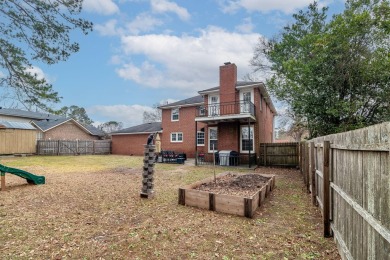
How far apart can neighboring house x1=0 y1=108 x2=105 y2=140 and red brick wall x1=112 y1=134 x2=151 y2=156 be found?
7.40 m

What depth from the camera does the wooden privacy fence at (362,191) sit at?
184 centimetres

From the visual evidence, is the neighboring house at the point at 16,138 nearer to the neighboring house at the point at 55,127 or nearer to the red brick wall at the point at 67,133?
the neighboring house at the point at 55,127

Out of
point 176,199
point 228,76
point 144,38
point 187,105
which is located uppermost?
point 144,38

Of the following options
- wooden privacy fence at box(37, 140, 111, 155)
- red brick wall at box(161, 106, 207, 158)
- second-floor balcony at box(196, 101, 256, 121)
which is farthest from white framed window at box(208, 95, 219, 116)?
wooden privacy fence at box(37, 140, 111, 155)

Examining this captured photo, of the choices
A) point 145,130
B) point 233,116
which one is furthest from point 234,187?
point 145,130

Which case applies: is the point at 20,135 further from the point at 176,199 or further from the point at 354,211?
the point at 354,211

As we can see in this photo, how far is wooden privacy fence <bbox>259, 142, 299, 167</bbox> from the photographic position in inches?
598

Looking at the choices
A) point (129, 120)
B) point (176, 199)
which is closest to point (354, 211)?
point (176, 199)

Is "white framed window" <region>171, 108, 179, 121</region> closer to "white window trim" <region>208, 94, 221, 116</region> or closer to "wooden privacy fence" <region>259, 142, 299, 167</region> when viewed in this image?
"white window trim" <region>208, 94, 221, 116</region>

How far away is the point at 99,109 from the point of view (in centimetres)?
4147

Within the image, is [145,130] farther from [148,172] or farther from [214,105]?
[148,172]

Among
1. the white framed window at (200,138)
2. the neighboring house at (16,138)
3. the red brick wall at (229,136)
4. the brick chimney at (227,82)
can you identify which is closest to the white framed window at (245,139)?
the red brick wall at (229,136)

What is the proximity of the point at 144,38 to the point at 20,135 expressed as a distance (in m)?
18.2

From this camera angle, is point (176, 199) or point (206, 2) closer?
point (176, 199)
